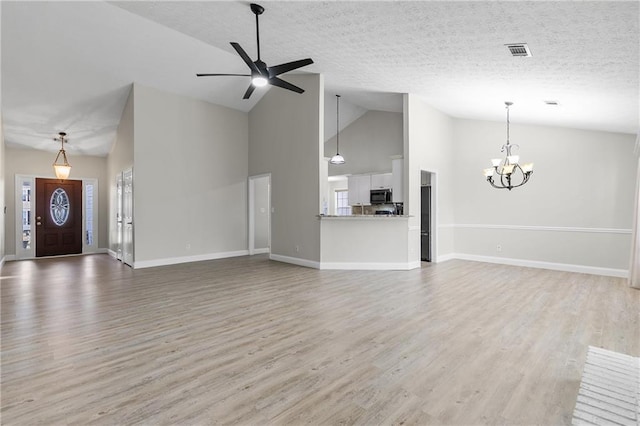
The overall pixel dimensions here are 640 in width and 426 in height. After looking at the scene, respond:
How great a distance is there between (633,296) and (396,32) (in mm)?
4842

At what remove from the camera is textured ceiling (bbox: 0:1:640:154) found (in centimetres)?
318

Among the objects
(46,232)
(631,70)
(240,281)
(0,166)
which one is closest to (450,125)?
(631,70)

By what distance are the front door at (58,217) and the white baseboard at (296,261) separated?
236 inches

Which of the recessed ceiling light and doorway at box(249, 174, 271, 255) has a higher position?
the recessed ceiling light

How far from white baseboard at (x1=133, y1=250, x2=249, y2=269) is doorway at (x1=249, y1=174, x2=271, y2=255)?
389 millimetres

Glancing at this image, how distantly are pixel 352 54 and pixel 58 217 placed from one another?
29.6 feet

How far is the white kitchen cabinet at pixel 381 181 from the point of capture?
8.30 meters

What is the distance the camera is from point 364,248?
638 cm

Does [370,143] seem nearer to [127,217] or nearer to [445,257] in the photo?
[445,257]

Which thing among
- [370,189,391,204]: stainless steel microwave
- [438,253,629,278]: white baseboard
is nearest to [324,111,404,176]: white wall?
[370,189,391,204]: stainless steel microwave

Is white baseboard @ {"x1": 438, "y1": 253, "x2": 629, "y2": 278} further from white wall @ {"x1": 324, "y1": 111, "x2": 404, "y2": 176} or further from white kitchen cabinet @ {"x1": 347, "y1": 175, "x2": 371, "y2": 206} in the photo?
white wall @ {"x1": 324, "y1": 111, "x2": 404, "y2": 176}

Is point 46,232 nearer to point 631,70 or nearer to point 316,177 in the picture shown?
point 316,177

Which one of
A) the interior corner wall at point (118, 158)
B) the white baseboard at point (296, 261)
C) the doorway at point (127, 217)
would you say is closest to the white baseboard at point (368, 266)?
the white baseboard at point (296, 261)

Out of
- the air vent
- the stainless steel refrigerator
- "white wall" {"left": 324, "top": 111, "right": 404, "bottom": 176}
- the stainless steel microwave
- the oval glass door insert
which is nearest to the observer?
the air vent
